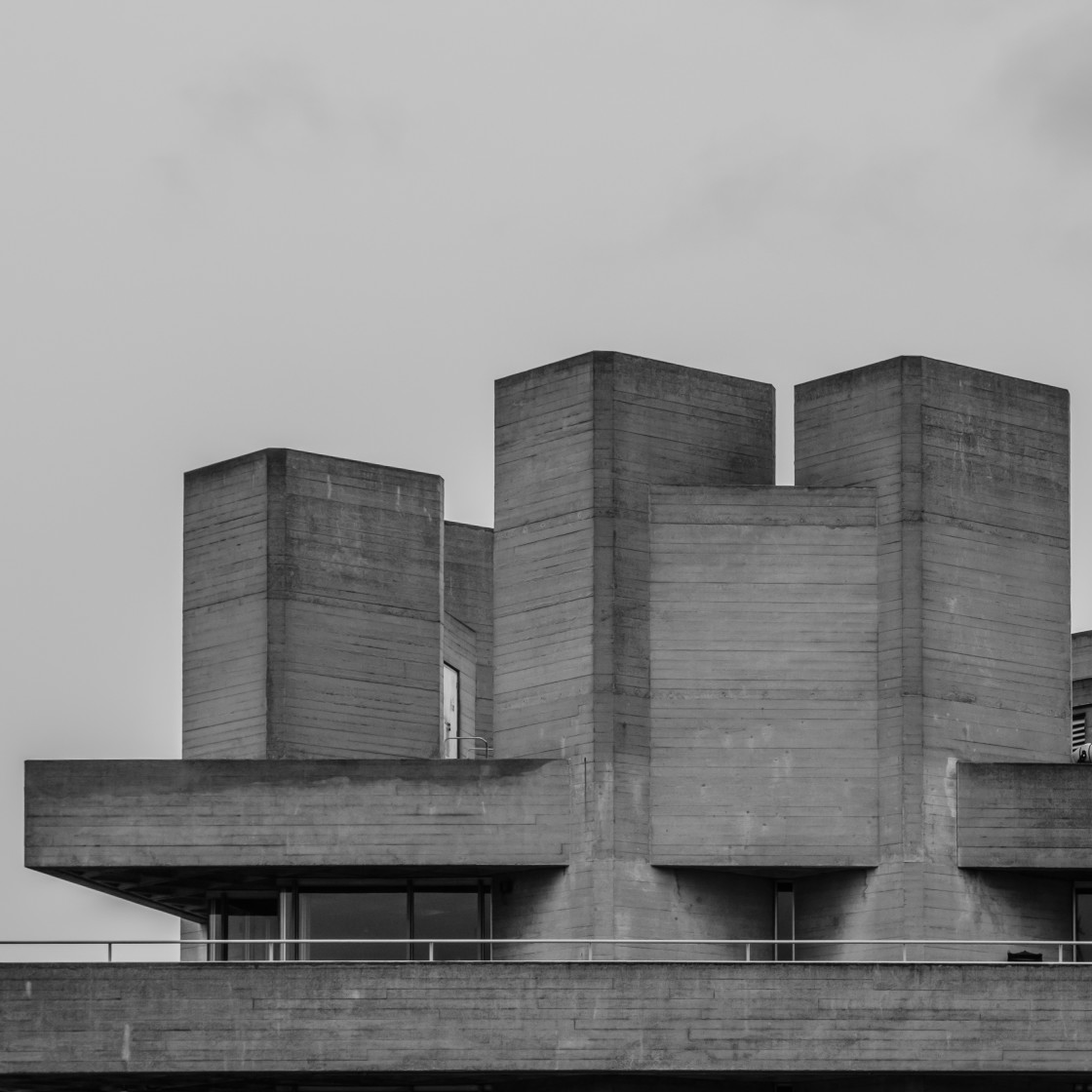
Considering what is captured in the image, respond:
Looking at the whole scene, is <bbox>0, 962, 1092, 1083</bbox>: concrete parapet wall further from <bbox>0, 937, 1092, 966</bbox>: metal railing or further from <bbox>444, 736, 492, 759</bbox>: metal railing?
<bbox>444, 736, 492, 759</bbox>: metal railing

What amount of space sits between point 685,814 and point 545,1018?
449 cm

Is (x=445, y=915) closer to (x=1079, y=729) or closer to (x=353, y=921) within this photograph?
(x=353, y=921)

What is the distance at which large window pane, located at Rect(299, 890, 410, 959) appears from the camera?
4775cm

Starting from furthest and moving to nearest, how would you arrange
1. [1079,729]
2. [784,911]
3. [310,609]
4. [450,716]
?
Result: [1079,729] → [450,716] → [310,609] → [784,911]

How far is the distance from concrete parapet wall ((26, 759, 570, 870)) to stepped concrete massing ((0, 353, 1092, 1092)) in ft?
0.16

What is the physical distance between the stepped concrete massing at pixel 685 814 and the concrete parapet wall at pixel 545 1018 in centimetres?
5

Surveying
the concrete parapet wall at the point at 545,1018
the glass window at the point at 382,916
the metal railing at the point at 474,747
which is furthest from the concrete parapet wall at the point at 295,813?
the metal railing at the point at 474,747

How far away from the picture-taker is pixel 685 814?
4584 centimetres

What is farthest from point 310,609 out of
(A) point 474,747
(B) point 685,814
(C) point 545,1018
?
(C) point 545,1018

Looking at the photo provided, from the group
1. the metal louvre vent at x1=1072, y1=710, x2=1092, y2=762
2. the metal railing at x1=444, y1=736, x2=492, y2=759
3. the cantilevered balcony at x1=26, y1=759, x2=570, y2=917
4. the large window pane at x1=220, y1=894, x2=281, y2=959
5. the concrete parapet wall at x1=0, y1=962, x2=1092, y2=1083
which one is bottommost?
the concrete parapet wall at x1=0, y1=962, x2=1092, y2=1083

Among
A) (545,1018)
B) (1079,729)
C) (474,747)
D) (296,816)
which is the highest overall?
(1079,729)

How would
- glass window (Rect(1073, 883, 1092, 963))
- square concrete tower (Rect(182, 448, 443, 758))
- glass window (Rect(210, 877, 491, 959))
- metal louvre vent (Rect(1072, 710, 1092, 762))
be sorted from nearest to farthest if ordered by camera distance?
1. glass window (Rect(1073, 883, 1092, 963))
2. glass window (Rect(210, 877, 491, 959))
3. square concrete tower (Rect(182, 448, 443, 758))
4. metal louvre vent (Rect(1072, 710, 1092, 762))

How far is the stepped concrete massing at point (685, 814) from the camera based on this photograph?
4338cm

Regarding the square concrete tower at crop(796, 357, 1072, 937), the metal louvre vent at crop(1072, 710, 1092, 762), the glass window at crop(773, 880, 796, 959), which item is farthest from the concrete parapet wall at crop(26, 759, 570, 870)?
the metal louvre vent at crop(1072, 710, 1092, 762)
